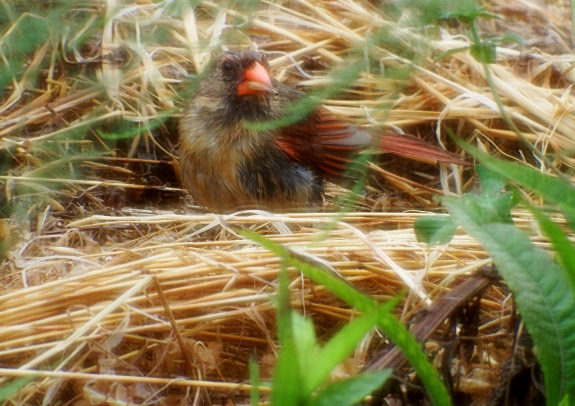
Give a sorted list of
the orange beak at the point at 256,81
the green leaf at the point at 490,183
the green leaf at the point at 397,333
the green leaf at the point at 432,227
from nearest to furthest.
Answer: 1. the green leaf at the point at 397,333
2. the green leaf at the point at 432,227
3. the green leaf at the point at 490,183
4. the orange beak at the point at 256,81

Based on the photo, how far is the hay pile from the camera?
64.7 inches

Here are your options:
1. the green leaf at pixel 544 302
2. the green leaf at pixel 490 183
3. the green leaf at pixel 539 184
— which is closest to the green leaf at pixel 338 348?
the green leaf at pixel 544 302

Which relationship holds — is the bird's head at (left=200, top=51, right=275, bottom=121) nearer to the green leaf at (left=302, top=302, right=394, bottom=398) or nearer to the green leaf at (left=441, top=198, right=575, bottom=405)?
the green leaf at (left=441, top=198, right=575, bottom=405)

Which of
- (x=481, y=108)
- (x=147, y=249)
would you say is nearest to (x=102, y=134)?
(x=147, y=249)

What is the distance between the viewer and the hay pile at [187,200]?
5.39ft

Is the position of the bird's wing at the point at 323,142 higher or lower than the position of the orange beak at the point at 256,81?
lower

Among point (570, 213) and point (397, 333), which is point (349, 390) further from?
point (570, 213)

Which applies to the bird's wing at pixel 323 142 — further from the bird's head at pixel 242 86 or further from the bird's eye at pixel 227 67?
the bird's eye at pixel 227 67

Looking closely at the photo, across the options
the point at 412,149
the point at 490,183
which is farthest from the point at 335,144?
the point at 490,183

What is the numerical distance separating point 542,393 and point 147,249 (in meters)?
1.26

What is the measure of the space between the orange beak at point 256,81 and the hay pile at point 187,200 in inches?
8.5

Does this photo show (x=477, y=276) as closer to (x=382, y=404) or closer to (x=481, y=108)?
(x=382, y=404)

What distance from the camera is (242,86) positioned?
3.04 meters

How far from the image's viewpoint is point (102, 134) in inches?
125
